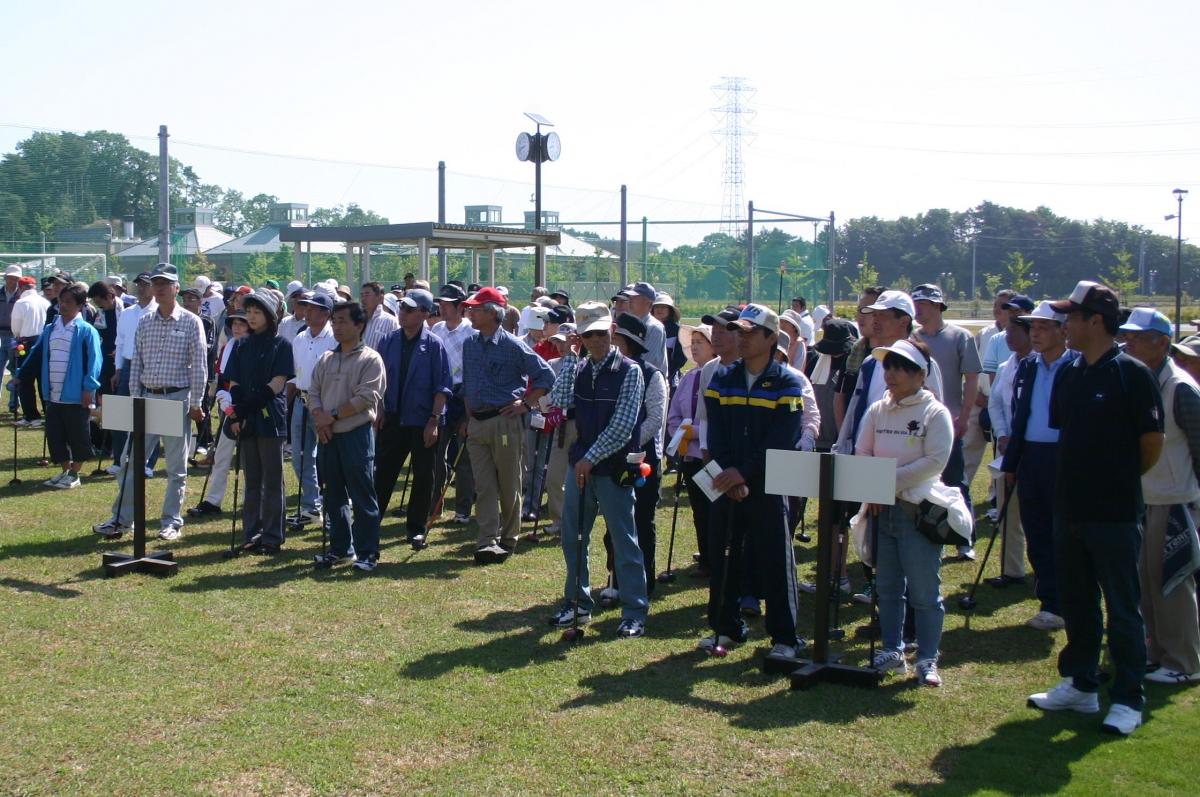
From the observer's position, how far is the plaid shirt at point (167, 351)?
9.85 meters

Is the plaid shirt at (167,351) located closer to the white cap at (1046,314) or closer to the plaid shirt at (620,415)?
the plaid shirt at (620,415)

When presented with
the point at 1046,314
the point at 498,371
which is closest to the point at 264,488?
the point at 498,371

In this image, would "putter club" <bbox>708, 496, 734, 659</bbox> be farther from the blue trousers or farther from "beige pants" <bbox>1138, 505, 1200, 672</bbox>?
the blue trousers

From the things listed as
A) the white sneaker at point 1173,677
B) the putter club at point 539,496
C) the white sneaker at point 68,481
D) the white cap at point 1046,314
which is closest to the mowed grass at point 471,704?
the white sneaker at point 1173,677

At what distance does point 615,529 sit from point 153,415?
385cm

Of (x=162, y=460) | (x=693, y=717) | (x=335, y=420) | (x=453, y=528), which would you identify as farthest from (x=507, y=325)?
(x=693, y=717)

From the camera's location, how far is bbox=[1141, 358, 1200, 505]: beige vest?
646 cm

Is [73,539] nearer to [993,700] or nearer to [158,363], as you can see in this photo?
[158,363]

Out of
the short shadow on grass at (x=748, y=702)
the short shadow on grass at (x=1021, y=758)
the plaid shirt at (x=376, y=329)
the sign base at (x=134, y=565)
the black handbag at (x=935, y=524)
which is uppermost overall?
the plaid shirt at (x=376, y=329)

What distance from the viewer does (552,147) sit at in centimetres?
1953

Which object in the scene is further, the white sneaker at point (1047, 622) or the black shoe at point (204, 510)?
the black shoe at point (204, 510)

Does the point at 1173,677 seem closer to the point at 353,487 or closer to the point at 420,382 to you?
the point at 353,487

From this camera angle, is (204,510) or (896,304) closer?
(896,304)

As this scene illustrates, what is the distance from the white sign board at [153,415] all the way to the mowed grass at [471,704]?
1137 millimetres
